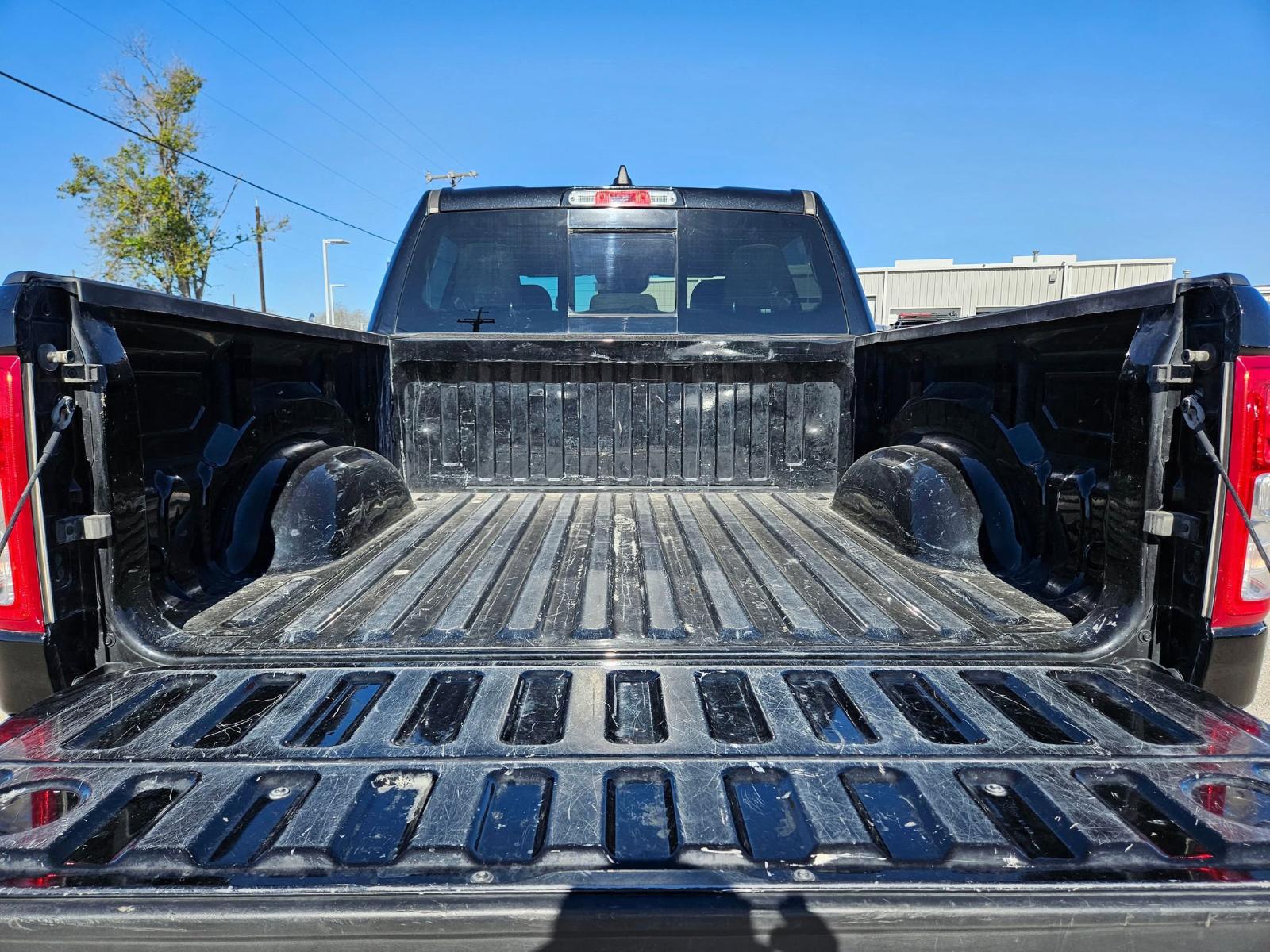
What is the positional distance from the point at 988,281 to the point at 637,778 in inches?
1410

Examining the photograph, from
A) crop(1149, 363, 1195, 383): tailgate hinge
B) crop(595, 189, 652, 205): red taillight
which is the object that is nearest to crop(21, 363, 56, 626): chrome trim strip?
crop(1149, 363, 1195, 383): tailgate hinge

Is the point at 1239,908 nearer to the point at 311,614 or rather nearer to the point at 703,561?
the point at 703,561

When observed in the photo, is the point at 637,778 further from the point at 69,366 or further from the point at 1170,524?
the point at 69,366

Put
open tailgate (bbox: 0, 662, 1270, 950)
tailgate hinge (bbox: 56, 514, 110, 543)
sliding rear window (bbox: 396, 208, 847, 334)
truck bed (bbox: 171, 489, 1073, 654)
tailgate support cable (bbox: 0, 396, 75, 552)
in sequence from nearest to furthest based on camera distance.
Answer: open tailgate (bbox: 0, 662, 1270, 950) < tailgate support cable (bbox: 0, 396, 75, 552) < tailgate hinge (bbox: 56, 514, 110, 543) < truck bed (bbox: 171, 489, 1073, 654) < sliding rear window (bbox: 396, 208, 847, 334)

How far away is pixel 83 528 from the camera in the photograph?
63.4 inches

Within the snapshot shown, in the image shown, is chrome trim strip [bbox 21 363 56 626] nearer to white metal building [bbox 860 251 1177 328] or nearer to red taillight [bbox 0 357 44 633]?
red taillight [bbox 0 357 44 633]

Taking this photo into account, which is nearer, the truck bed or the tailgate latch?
the tailgate latch

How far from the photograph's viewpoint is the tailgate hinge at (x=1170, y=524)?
1.61m

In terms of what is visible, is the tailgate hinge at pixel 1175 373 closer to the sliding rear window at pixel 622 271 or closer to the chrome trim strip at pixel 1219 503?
the chrome trim strip at pixel 1219 503

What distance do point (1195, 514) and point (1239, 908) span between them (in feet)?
2.89

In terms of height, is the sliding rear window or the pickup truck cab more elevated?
the sliding rear window

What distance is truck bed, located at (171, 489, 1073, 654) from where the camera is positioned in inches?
73.2

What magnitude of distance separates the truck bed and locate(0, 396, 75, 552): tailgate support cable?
46 cm

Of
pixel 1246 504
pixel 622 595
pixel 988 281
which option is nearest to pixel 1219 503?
pixel 1246 504
